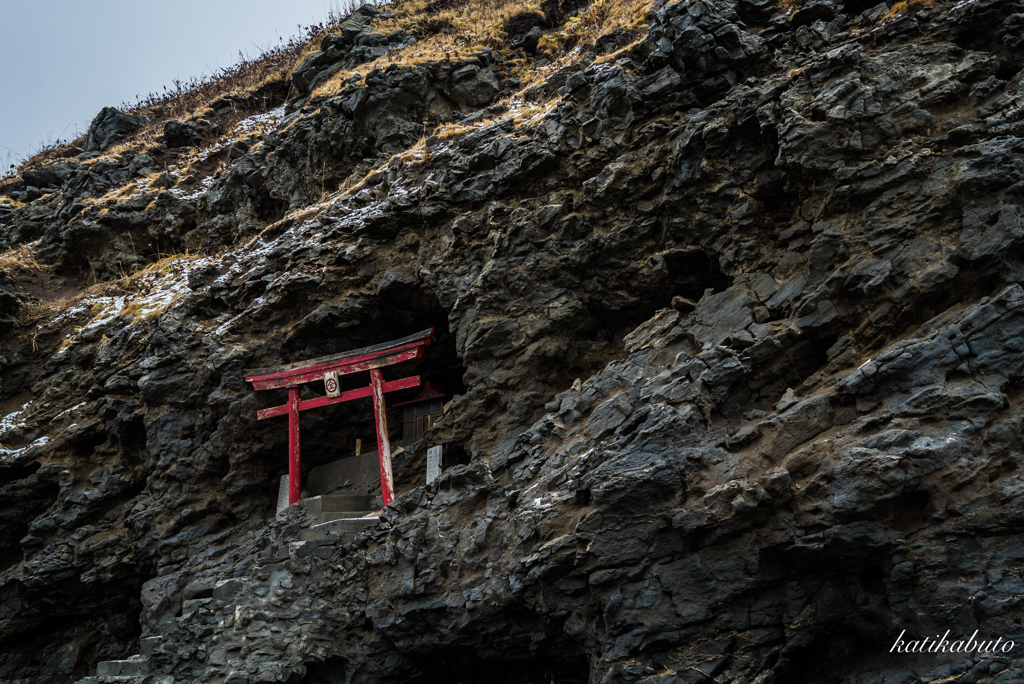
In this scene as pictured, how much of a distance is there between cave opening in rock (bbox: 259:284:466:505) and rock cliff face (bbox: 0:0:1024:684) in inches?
4.6

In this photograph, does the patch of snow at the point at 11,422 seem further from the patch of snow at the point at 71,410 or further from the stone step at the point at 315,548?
the stone step at the point at 315,548

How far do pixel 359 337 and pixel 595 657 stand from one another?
10748 mm

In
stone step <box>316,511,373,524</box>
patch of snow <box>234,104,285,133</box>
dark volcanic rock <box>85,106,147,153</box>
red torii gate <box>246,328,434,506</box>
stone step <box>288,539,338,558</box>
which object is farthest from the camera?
dark volcanic rock <box>85,106,147,153</box>

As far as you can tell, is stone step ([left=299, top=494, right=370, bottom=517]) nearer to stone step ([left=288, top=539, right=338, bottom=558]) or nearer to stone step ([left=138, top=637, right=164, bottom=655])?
stone step ([left=288, top=539, right=338, bottom=558])

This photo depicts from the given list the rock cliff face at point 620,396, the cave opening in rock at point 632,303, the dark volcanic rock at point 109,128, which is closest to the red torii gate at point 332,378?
the rock cliff face at point 620,396

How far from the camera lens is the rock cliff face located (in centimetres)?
771

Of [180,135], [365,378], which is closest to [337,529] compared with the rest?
[365,378]

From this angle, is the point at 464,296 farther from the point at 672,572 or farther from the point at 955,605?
the point at 955,605

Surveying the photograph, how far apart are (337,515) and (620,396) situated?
24.6 feet

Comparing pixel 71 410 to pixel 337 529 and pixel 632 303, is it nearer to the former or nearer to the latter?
pixel 337 529

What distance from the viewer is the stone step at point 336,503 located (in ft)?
45.4

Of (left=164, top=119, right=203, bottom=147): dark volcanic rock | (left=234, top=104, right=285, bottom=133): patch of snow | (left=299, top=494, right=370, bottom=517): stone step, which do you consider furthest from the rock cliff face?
(left=164, top=119, right=203, bottom=147): dark volcanic rock

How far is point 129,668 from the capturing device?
36.8 ft

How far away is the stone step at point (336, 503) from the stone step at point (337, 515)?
7cm
